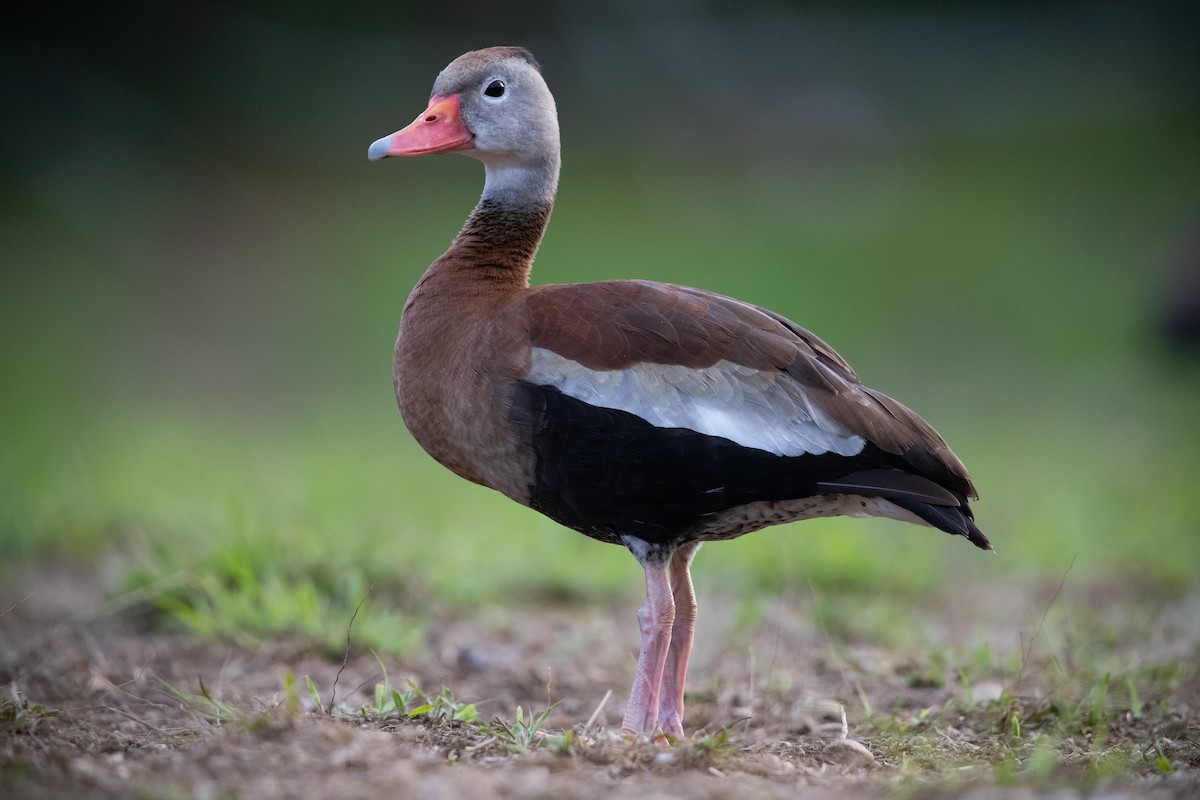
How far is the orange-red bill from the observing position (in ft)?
13.1

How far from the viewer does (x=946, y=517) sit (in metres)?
3.40

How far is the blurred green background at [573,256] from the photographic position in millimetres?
5926

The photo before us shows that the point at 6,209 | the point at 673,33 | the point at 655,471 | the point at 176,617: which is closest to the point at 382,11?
the point at 673,33

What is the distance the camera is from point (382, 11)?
17.5 metres

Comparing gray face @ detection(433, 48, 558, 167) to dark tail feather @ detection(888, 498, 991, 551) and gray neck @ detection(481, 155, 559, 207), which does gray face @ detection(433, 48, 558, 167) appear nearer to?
gray neck @ detection(481, 155, 559, 207)

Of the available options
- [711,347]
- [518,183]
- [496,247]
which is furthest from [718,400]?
[518,183]

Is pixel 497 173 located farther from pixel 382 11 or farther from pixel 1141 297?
pixel 382 11

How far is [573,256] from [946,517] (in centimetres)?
1021

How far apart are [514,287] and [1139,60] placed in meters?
15.8

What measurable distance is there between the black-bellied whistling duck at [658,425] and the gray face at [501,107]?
1.82 ft

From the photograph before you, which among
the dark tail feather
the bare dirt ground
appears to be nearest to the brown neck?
the bare dirt ground

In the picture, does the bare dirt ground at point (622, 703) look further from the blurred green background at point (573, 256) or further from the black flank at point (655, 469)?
the black flank at point (655, 469)

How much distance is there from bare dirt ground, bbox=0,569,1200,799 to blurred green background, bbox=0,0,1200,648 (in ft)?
0.88

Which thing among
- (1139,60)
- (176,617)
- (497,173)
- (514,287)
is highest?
(1139,60)
